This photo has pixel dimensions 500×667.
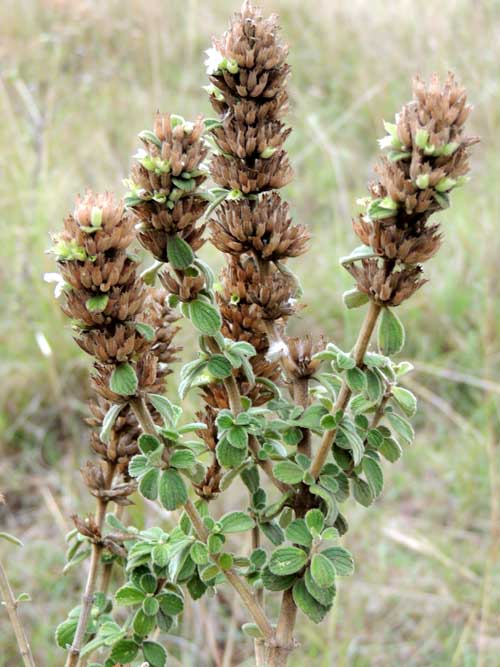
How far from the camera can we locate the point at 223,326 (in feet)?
3.92

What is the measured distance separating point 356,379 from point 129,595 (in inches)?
17.4

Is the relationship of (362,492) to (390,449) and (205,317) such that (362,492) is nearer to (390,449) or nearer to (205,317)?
(390,449)

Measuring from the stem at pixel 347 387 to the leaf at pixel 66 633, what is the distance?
0.46 metres

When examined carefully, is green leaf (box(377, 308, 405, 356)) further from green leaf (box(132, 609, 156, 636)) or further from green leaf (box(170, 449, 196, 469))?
green leaf (box(132, 609, 156, 636))

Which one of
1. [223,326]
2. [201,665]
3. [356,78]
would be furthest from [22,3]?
[223,326]

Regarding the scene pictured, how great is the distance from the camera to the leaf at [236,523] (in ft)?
3.73

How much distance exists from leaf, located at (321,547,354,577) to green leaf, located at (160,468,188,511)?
0.74ft

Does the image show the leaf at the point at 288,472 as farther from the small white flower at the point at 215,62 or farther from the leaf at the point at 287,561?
the small white flower at the point at 215,62

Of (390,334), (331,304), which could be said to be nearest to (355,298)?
(390,334)

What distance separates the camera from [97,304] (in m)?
0.95

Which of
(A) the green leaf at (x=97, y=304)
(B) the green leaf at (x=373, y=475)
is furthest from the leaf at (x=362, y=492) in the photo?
(A) the green leaf at (x=97, y=304)

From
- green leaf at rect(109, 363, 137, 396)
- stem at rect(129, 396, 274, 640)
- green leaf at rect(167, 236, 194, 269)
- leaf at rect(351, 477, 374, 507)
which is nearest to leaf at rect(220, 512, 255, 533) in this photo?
stem at rect(129, 396, 274, 640)

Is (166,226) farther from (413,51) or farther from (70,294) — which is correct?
(413,51)

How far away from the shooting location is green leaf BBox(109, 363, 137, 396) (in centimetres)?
99
